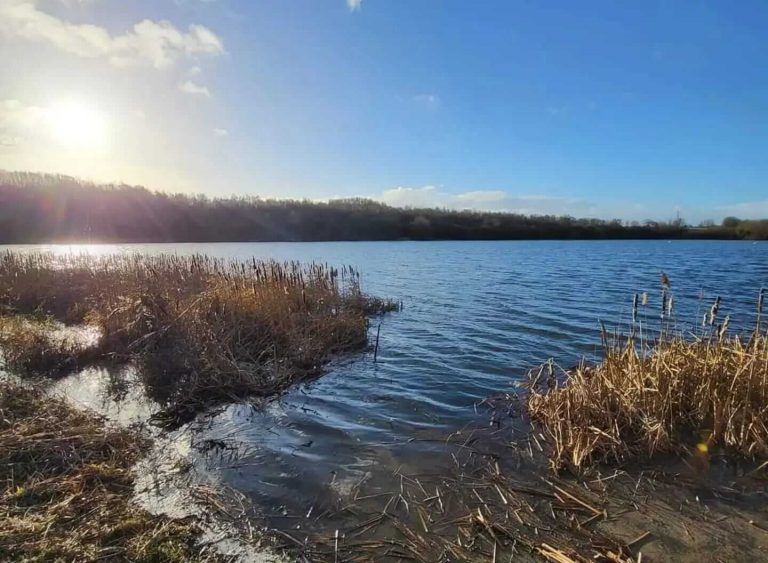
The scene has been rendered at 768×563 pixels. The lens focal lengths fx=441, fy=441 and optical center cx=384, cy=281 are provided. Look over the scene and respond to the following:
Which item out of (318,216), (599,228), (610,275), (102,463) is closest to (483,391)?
(102,463)

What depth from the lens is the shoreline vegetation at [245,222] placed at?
61312 millimetres

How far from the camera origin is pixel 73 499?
14.0 feet

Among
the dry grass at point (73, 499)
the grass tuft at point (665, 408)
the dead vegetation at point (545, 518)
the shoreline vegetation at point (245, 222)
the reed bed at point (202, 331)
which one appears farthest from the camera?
the shoreline vegetation at point (245, 222)

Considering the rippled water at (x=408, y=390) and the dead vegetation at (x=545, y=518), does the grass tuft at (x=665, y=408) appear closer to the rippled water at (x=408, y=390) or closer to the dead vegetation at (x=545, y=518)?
the dead vegetation at (x=545, y=518)

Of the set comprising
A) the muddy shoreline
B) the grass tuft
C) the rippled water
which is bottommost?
the rippled water

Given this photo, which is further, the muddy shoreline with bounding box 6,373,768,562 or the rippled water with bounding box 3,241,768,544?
the rippled water with bounding box 3,241,768,544

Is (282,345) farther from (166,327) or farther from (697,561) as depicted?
(697,561)

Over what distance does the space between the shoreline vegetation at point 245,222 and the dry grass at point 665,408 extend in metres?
68.2

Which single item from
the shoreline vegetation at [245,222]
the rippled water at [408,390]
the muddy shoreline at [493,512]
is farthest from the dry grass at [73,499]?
the shoreline vegetation at [245,222]

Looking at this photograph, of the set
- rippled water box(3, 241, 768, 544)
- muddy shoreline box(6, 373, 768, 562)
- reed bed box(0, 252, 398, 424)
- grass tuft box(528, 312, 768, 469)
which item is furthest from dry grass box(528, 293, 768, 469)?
reed bed box(0, 252, 398, 424)

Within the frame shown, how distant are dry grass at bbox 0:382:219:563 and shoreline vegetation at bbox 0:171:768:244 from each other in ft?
212

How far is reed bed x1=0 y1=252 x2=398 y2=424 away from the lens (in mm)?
8336

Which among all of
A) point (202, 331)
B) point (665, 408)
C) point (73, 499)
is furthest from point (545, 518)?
point (202, 331)

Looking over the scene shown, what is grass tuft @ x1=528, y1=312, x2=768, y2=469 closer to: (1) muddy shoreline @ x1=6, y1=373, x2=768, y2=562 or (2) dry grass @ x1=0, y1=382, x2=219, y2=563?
(1) muddy shoreline @ x1=6, y1=373, x2=768, y2=562
